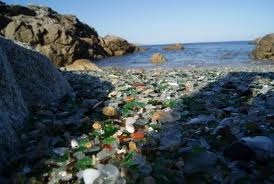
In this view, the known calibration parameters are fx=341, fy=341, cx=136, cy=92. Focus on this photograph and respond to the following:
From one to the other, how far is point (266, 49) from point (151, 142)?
106 feet

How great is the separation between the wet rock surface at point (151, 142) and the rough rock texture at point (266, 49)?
28.2 metres

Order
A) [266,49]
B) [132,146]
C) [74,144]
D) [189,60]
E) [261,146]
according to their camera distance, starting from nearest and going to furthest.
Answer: [261,146] < [132,146] < [74,144] < [189,60] < [266,49]

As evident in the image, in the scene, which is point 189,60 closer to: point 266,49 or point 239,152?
point 266,49

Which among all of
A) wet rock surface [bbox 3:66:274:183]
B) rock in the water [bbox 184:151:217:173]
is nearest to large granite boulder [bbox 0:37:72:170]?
wet rock surface [bbox 3:66:274:183]

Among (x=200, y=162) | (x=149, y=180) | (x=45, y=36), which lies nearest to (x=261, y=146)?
(x=200, y=162)

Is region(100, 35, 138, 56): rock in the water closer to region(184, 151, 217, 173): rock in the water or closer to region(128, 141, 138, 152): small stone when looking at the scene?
region(128, 141, 138, 152): small stone

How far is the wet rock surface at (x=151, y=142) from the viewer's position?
306 cm

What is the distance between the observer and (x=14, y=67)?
5.85 m

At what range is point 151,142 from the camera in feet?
12.7

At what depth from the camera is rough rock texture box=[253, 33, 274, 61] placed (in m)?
32.5

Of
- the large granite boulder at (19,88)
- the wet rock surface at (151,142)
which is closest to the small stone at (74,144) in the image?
the wet rock surface at (151,142)

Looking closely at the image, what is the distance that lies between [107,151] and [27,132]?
1.27 m

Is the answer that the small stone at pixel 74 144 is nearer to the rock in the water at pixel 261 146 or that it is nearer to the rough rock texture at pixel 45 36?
the rock in the water at pixel 261 146

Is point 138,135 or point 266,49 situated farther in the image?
point 266,49
